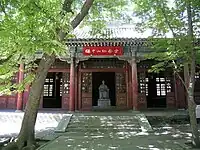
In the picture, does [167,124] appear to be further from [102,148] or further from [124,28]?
[124,28]

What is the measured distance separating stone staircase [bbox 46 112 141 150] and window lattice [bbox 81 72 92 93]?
3.41 metres

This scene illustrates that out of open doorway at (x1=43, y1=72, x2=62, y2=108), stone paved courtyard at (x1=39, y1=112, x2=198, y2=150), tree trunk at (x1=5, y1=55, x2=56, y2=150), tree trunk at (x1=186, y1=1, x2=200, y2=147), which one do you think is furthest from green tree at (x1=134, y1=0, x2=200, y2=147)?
open doorway at (x1=43, y1=72, x2=62, y2=108)

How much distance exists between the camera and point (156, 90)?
694 inches

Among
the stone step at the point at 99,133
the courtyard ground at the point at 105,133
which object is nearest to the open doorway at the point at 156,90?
the courtyard ground at the point at 105,133

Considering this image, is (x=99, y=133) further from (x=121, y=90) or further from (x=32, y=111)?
(x=121, y=90)

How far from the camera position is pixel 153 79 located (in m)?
17.1

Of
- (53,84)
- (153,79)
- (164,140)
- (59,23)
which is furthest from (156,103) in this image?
(59,23)

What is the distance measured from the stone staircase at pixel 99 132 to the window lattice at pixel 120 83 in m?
3.51

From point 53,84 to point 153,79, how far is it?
749 centimetres

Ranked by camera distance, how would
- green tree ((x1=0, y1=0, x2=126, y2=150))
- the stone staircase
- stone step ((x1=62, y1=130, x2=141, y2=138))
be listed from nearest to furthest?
green tree ((x1=0, y1=0, x2=126, y2=150)) → the stone staircase → stone step ((x1=62, y1=130, x2=141, y2=138))

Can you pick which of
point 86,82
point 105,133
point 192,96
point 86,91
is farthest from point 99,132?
point 86,82

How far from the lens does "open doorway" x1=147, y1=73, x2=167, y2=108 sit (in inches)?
662

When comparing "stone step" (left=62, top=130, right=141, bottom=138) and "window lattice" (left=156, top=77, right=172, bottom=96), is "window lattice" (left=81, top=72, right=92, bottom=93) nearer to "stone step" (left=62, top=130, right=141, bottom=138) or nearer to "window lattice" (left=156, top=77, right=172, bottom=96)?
"window lattice" (left=156, top=77, right=172, bottom=96)

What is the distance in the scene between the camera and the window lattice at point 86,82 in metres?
15.4
